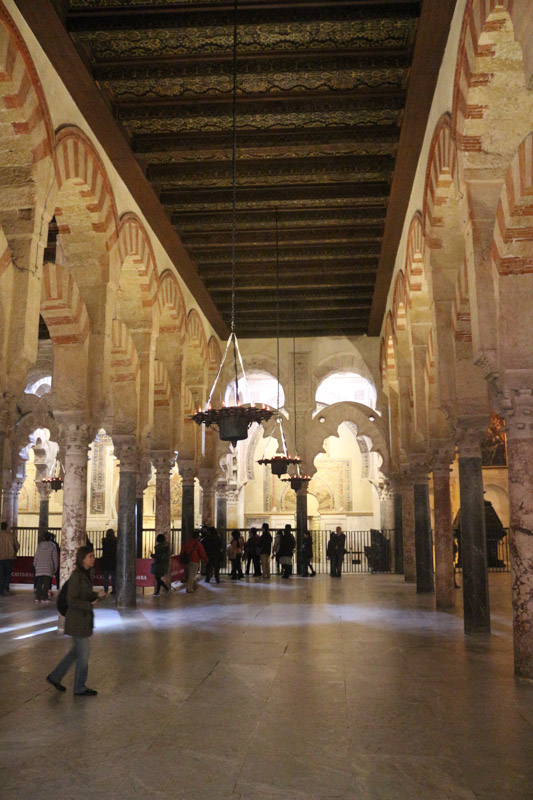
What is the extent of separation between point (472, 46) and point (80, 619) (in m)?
4.08

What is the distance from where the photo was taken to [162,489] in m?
10.6

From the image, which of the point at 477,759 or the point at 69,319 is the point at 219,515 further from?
the point at 477,759

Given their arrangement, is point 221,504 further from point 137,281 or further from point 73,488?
point 73,488

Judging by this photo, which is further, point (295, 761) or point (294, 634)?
point (294, 634)

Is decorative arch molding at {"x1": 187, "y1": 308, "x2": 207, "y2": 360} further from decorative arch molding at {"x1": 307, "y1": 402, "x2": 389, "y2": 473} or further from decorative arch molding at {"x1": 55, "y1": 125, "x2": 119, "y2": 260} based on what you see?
decorative arch molding at {"x1": 55, "y1": 125, "x2": 119, "y2": 260}

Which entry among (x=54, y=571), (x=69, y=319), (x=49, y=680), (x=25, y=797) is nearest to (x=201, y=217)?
(x=69, y=319)

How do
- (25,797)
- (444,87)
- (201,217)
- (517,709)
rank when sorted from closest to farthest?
1. (25,797)
2. (517,709)
3. (444,87)
4. (201,217)

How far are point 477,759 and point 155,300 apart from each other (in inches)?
267

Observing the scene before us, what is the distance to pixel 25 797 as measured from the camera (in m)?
2.55

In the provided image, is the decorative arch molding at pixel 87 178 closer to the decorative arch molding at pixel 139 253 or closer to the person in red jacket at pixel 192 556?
the decorative arch molding at pixel 139 253

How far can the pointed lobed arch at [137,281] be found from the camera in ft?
26.3

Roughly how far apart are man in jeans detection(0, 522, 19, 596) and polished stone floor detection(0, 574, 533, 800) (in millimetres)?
3114

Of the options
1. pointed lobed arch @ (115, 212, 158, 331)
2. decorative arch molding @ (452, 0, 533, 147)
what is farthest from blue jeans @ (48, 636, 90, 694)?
pointed lobed arch @ (115, 212, 158, 331)

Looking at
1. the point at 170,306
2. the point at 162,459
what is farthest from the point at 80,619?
the point at 162,459
